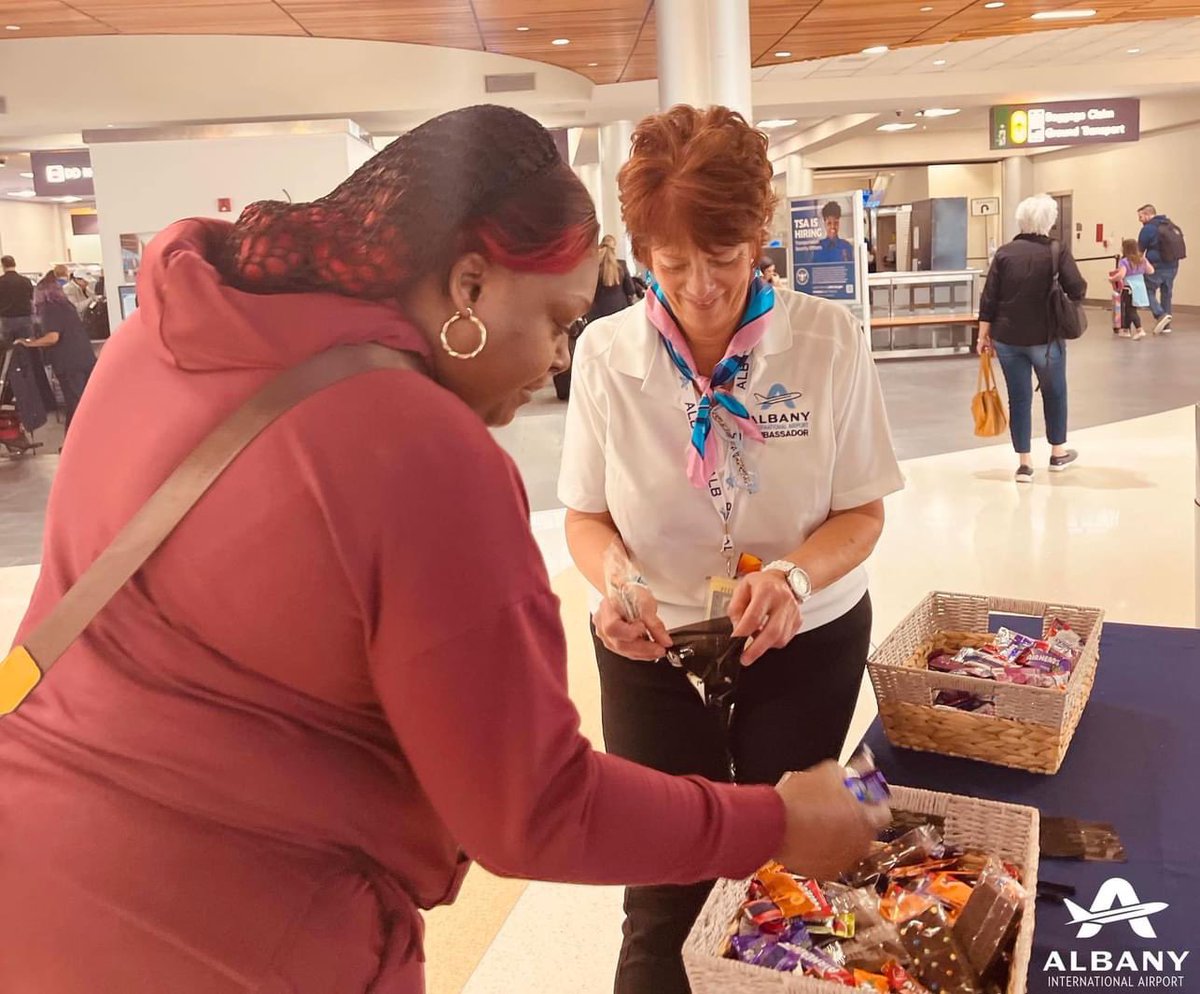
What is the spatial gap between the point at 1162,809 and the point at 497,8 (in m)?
8.64

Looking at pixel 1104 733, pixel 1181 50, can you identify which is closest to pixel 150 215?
pixel 1104 733

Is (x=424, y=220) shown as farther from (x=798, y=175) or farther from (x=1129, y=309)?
(x=798, y=175)

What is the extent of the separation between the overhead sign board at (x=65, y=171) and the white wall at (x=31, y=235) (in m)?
10.8

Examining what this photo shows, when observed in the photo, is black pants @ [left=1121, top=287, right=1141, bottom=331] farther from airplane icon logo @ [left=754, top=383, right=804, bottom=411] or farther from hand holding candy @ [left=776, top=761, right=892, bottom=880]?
hand holding candy @ [left=776, top=761, right=892, bottom=880]

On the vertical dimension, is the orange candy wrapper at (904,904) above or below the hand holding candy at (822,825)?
below

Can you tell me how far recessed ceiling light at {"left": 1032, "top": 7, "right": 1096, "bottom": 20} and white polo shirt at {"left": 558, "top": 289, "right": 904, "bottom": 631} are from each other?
1016 centimetres

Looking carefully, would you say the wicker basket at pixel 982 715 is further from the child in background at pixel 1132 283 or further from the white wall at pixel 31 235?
the white wall at pixel 31 235

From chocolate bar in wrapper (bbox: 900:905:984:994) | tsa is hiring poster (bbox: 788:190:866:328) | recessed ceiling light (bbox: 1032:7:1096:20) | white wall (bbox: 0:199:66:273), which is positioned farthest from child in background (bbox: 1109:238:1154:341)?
white wall (bbox: 0:199:66:273)

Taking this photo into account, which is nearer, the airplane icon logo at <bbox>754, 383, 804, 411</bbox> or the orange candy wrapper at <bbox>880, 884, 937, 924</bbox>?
the orange candy wrapper at <bbox>880, 884, 937, 924</bbox>

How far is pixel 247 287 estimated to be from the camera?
0.84 metres

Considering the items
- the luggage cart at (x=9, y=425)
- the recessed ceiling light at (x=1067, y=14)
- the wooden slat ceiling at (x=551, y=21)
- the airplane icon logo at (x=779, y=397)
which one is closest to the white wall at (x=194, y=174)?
the wooden slat ceiling at (x=551, y=21)

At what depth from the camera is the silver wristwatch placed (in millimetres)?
1618

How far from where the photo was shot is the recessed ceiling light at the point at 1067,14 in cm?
1030

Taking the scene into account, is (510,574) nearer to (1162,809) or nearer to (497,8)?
(1162,809)
